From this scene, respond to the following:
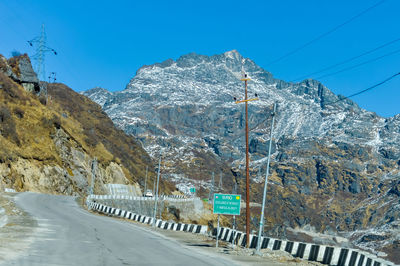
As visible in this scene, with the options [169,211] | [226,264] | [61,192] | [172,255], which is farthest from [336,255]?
[169,211]

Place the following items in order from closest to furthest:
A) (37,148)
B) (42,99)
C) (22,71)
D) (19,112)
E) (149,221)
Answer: (149,221) → (37,148) → (19,112) → (22,71) → (42,99)

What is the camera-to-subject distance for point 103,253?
1753 centimetres

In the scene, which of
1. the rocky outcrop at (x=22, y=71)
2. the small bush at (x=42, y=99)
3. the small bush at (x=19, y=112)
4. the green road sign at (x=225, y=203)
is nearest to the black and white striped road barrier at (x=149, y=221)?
the green road sign at (x=225, y=203)

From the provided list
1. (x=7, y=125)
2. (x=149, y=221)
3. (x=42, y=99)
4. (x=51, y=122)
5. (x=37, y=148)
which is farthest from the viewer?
(x=42, y=99)

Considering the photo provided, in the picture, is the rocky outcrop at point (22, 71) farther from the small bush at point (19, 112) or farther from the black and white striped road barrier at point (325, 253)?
the black and white striped road barrier at point (325, 253)

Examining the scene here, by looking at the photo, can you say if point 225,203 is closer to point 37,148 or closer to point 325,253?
point 325,253

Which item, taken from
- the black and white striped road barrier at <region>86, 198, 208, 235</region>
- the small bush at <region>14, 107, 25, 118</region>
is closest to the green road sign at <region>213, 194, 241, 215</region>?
the black and white striped road barrier at <region>86, 198, 208, 235</region>

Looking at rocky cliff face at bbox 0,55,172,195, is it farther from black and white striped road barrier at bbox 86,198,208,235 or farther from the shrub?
black and white striped road barrier at bbox 86,198,208,235

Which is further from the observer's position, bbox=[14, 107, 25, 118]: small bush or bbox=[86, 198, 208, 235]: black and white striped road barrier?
bbox=[14, 107, 25, 118]: small bush

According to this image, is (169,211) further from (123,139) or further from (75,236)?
(75,236)

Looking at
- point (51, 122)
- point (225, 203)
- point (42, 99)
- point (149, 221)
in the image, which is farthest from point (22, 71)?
point (225, 203)

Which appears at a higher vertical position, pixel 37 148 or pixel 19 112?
pixel 19 112

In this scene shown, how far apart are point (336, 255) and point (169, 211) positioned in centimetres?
8668

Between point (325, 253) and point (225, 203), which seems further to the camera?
point (225, 203)
